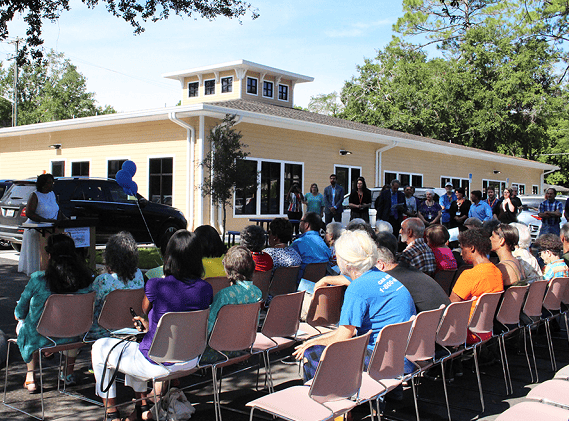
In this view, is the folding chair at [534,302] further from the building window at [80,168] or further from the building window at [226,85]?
the building window at [226,85]

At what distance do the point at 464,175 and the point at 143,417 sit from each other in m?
25.1

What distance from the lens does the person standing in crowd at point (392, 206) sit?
469 inches

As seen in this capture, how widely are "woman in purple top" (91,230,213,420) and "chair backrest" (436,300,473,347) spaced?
1.69 m

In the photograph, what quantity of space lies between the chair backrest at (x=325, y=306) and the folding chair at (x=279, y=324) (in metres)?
0.18

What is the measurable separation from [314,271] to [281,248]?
0.44 metres

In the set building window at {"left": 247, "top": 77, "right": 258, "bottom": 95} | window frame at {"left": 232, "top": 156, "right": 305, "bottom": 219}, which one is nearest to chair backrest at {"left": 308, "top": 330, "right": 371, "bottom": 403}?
window frame at {"left": 232, "top": 156, "right": 305, "bottom": 219}

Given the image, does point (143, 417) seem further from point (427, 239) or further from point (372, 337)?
point (427, 239)

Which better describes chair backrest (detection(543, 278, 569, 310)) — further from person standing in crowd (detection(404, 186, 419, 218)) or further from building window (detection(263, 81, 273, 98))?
building window (detection(263, 81, 273, 98))

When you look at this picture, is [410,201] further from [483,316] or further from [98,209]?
[483,316]

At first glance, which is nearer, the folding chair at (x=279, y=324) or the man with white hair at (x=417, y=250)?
the folding chair at (x=279, y=324)

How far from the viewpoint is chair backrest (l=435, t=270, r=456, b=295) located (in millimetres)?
5680

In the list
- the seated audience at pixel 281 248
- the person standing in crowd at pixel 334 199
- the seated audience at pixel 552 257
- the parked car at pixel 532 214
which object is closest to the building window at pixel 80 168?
the person standing in crowd at pixel 334 199

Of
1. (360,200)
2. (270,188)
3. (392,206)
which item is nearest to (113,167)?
(270,188)

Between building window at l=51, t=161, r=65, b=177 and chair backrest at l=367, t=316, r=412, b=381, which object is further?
building window at l=51, t=161, r=65, b=177
